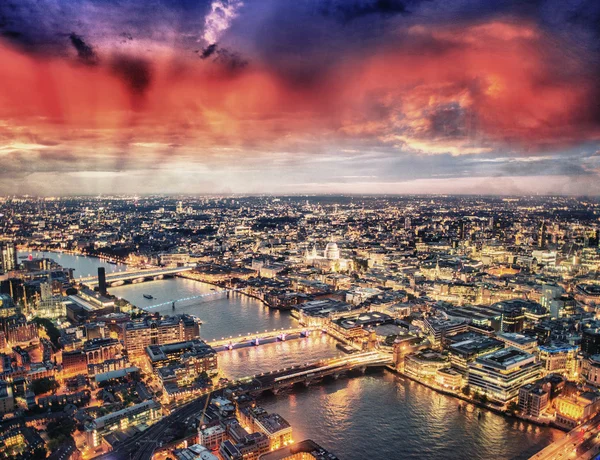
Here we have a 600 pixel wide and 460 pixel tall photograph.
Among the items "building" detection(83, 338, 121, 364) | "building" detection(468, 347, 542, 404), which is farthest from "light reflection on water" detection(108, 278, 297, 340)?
"building" detection(468, 347, 542, 404)

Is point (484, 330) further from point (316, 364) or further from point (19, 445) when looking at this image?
point (19, 445)

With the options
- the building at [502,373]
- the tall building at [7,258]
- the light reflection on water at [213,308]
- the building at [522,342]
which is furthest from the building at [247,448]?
the tall building at [7,258]

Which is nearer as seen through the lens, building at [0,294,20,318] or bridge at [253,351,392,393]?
bridge at [253,351,392,393]

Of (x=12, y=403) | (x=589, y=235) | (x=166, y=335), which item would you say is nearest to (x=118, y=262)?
(x=166, y=335)

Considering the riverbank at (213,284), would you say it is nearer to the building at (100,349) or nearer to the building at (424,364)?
the building at (100,349)

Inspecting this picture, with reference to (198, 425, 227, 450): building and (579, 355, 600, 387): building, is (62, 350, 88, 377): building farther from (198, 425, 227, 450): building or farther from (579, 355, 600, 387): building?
(579, 355, 600, 387): building

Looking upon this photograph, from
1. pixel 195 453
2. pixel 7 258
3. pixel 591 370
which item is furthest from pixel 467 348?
pixel 7 258
